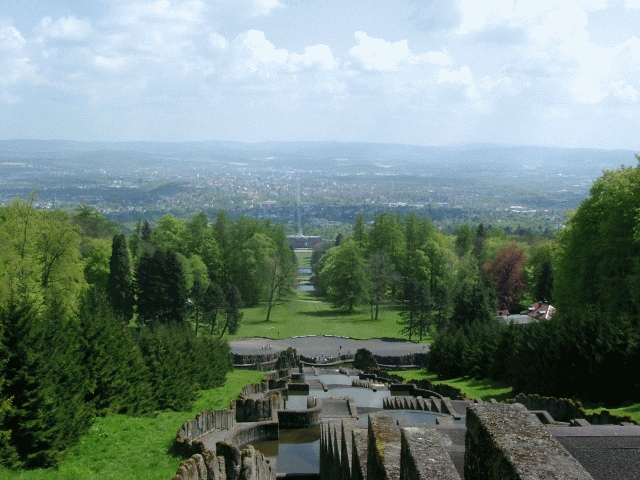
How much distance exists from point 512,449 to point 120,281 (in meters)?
56.2

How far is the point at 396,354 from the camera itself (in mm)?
50906

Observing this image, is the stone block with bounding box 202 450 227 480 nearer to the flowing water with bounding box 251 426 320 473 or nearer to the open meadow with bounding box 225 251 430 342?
the flowing water with bounding box 251 426 320 473

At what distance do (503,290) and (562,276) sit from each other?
32.8 m

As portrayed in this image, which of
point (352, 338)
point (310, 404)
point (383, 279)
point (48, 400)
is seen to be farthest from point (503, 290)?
point (48, 400)

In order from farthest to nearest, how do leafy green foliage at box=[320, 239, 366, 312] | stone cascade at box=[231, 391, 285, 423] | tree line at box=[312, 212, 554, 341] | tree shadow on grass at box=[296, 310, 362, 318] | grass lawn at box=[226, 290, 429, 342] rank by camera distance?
tree shadow on grass at box=[296, 310, 362, 318] < leafy green foliage at box=[320, 239, 366, 312] < grass lawn at box=[226, 290, 429, 342] < tree line at box=[312, 212, 554, 341] < stone cascade at box=[231, 391, 285, 423]

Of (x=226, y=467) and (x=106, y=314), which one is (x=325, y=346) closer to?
(x=106, y=314)

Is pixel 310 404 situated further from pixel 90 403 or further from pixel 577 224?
pixel 577 224

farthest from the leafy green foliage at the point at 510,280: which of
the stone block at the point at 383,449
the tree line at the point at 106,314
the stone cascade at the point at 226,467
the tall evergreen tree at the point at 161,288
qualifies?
the stone block at the point at 383,449

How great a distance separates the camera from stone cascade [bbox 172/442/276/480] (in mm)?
13133

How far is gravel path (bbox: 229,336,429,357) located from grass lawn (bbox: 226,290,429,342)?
2.36m

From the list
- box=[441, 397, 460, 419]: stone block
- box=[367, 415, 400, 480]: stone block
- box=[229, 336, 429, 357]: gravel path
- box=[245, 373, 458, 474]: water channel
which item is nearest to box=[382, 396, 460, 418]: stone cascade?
box=[441, 397, 460, 419]: stone block

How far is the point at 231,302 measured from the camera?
58.8 metres

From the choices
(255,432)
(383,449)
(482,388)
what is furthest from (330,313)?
(383,449)

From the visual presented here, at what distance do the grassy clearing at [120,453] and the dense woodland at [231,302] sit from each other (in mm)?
487
